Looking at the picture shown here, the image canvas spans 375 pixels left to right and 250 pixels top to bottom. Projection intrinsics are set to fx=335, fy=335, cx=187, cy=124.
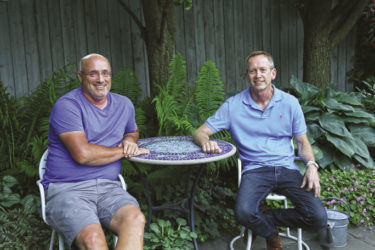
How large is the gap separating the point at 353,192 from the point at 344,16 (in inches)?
107

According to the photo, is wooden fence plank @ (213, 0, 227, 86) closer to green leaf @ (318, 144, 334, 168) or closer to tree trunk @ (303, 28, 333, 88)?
tree trunk @ (303, 28, 333, 88)

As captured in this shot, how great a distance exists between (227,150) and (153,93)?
5.92ft

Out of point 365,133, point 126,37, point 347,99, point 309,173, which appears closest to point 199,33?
point 126,37

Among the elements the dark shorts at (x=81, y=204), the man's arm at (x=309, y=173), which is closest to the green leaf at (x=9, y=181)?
the dark shorts at (x=81, y=204)

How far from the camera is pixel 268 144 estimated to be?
2549 mm

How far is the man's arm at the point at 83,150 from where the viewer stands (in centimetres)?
212

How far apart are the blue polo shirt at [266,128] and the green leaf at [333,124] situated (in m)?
1.34

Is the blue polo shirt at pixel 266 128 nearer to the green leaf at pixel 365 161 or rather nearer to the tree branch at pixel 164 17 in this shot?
the tree branch at pixel 164 17

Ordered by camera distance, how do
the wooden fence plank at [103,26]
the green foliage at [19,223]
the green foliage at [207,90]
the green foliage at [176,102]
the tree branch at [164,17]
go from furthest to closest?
the wooden fence plank at [103,26] < the green foliage at [207,90] < the tree branch at [164,17] < the green foliage at [176,102] < the green foliage at [19,223]

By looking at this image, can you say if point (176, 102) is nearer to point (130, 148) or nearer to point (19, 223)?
point (130, 148)

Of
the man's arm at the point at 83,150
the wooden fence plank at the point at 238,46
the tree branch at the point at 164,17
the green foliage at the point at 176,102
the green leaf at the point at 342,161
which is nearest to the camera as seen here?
the man's arm at the point at 83,150

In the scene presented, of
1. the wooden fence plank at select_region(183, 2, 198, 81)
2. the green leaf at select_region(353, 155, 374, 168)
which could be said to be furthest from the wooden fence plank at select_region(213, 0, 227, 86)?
the green leaf at select_region(353, 155, 374, 168)

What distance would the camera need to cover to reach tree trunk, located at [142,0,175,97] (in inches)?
149

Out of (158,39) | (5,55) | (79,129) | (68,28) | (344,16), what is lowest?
(79,129)
